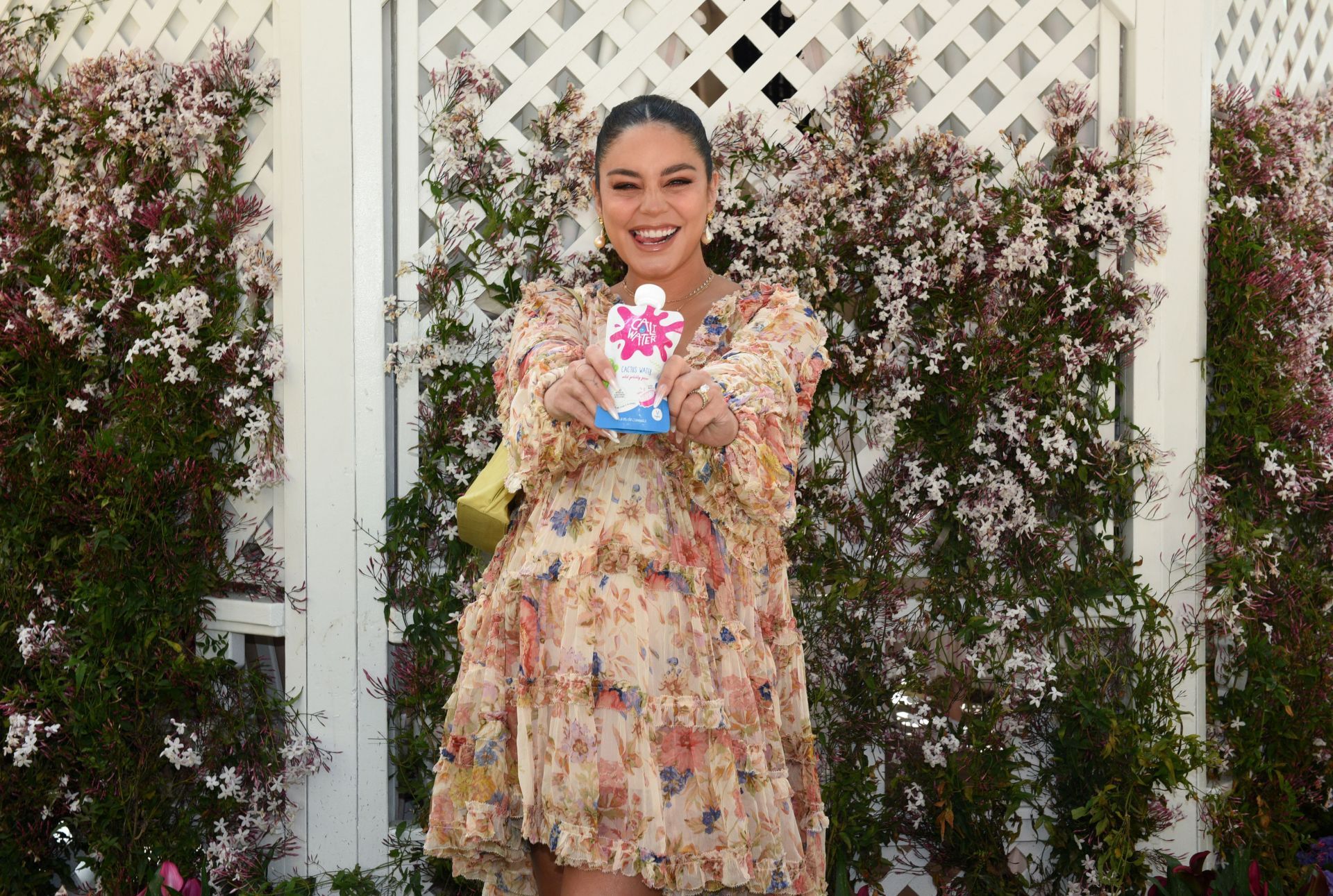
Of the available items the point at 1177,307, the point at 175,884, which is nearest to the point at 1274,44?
the point at 1177,307

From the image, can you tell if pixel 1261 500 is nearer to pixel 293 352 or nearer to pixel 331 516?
pixel 331 516

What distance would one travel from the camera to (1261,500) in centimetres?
287

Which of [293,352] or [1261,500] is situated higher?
[293,352]

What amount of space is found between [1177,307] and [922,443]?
0.75 metres

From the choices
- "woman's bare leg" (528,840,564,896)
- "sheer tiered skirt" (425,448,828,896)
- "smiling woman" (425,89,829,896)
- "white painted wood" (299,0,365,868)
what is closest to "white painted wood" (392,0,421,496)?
"white painted wood" (299,0,365,868)

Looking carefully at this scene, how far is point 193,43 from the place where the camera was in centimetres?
295

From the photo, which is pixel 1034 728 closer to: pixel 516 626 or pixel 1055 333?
pixel 1055 333

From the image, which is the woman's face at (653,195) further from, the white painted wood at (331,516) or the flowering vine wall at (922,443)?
the white painted wood at (331,516)

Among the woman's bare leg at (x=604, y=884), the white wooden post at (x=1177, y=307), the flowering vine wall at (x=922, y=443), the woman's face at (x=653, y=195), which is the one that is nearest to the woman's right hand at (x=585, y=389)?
the woman's face at (x=653, y=195)

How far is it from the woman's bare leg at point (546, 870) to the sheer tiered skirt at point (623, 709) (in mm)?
38

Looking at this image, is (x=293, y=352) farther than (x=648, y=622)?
Yes

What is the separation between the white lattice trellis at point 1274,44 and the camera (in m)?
3.00

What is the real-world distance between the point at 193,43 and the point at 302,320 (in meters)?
0.86

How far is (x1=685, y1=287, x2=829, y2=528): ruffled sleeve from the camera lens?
1.72 meters
